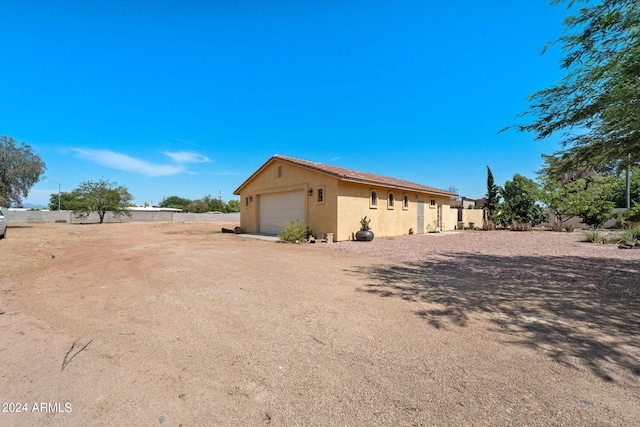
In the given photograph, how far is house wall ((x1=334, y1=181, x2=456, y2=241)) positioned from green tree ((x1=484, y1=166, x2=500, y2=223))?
23.3ft

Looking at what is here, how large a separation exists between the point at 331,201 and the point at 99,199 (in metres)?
31.8

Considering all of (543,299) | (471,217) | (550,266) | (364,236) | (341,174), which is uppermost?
(341,174)

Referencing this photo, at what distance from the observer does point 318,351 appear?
2.84m

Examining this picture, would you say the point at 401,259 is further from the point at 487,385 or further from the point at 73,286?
the point at 73,286

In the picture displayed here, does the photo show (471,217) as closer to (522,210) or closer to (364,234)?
(522,210)

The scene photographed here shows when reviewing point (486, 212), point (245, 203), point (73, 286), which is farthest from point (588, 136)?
point (486, 212)

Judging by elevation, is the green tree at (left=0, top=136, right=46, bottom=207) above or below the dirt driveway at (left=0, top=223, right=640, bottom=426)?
above

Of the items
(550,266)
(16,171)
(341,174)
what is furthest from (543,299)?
(16,171)

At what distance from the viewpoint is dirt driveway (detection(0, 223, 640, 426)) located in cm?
202

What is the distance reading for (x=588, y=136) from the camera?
589 centimetres

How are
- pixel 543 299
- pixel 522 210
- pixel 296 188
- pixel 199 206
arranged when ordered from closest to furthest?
1. pixel 543 299
2. pixel 296 188
3. pixel 522 210
4. pixel 199 206

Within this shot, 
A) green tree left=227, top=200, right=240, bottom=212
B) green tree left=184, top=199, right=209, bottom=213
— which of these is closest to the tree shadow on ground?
green tree left=227, top=200, right=240, bottom=212

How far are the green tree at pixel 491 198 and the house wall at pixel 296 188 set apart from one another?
16.6 metres

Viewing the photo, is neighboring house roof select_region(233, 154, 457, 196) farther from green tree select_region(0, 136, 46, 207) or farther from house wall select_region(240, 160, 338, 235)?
green tree select_region(0, 136, 46, 207)
